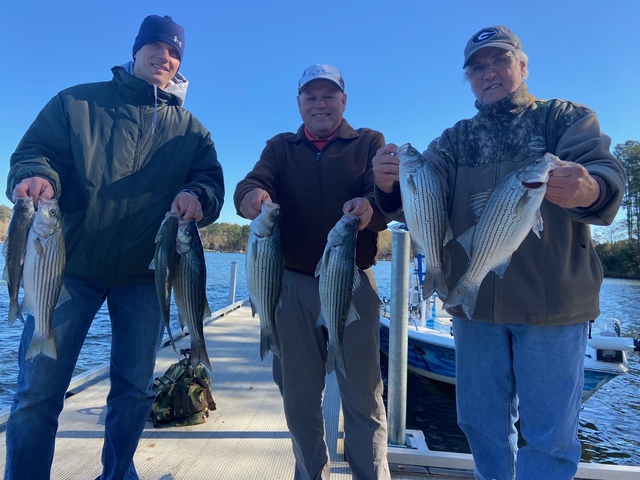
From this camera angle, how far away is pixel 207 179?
3146 mm

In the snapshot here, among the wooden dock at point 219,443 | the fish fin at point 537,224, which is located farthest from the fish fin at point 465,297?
the wooden dock at point 219,443

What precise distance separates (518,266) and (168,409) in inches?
145

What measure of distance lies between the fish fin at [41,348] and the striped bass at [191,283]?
0.75 meters

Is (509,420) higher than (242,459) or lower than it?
higher

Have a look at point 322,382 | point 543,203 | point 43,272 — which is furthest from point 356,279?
point 43,272

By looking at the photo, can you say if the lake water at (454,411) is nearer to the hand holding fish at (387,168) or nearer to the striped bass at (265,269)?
the striped bass at (265,269)

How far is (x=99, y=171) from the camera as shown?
283 cm

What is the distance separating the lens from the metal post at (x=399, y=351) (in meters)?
3.79

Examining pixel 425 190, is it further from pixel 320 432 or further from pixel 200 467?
pixel 200 467

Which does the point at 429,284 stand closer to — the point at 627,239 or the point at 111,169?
the point at 111,169

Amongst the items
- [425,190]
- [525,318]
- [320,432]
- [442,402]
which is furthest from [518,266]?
[442,402]

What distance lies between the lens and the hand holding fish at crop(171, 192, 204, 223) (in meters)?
2.74

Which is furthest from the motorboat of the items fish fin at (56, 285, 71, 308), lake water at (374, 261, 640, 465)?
fish fin at (56, 285, 71, 308)

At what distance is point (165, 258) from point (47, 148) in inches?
44.6
